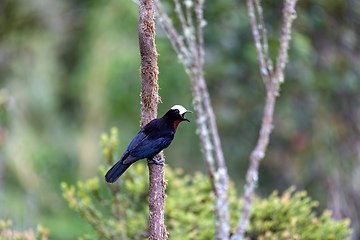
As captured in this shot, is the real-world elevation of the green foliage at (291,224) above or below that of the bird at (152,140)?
above

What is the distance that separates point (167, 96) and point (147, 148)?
21.9 ft

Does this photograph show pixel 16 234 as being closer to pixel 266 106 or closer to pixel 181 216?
pixel 181 216

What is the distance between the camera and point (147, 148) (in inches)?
89.8

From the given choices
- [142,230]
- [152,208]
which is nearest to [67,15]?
[142,230]

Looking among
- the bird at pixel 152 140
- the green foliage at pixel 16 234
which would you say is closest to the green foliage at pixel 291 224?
the green foliage at pixel 16 234

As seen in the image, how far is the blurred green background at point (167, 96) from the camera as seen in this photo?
24.1 ft

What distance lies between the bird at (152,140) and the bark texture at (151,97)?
0.27ft

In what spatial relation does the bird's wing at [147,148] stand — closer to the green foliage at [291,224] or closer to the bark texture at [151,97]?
the bark texture at [151,97]

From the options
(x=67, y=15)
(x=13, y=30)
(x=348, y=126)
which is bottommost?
(x=348, y=126)

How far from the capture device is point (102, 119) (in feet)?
33.9

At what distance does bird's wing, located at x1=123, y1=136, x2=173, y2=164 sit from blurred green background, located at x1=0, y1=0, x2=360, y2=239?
4.18m

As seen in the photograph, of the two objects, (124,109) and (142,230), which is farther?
(124,109)

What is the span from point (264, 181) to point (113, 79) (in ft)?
12.3

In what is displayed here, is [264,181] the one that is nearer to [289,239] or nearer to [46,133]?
[46,133]
